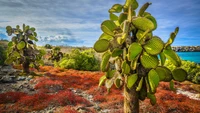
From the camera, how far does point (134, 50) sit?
3.85 metres

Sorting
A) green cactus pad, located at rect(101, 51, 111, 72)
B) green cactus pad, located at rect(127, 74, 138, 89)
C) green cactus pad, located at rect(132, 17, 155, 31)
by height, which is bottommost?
green cactus pad, located at rect(127, 74, 138, 89)

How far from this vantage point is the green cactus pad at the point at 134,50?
12.5 ft

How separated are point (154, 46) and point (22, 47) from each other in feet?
52.6

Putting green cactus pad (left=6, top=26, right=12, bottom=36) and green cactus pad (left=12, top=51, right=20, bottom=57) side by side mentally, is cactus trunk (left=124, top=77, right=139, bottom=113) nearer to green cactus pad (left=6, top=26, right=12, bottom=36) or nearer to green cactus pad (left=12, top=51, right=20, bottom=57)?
green cactus pad (left=12, top=51, right=20, bottom=57)

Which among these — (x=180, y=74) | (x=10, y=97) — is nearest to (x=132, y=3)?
(x=180, y=74)

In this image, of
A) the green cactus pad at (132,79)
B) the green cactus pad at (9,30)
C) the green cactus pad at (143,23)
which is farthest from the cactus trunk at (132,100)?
the green cactus pad at (9,30)

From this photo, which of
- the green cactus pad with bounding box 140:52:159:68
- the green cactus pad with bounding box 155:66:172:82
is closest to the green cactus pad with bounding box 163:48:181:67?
the green cactus pad with bounding box 155:66:172:82

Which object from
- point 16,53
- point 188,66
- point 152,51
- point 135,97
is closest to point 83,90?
point 16,53

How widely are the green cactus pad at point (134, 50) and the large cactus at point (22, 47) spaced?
15.7 m

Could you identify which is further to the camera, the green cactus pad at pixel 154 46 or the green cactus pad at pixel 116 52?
the green cactus pad at pixel 116 52

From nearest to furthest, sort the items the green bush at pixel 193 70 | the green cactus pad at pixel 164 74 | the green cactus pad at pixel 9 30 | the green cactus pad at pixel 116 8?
1. the green cactus pad at pixel 164 74
2. the green cactus pad at pixel 116 8
3. the green cactus pad at pixel 9 30
4. the green bush at pixel 193 70

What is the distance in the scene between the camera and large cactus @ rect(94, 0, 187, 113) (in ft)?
12.8

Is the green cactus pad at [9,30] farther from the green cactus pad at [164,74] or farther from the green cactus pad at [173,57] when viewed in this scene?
the green cactus pad at [173,57]

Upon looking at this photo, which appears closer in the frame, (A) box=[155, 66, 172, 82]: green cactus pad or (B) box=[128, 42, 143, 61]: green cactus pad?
(B) box=[128, 42, 143, 61]: green cactus pad
